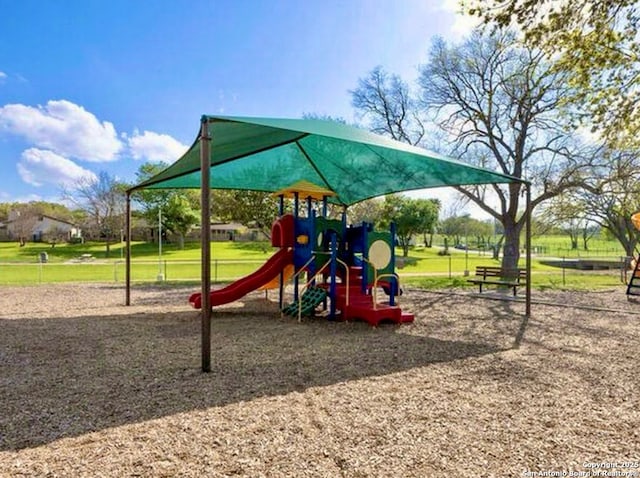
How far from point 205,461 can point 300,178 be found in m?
7.96

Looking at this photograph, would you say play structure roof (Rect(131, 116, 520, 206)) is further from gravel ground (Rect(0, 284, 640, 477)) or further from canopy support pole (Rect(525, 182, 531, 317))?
gravel ground (Rect(0, 284, 640, 477))

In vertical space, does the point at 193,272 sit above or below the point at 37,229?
below

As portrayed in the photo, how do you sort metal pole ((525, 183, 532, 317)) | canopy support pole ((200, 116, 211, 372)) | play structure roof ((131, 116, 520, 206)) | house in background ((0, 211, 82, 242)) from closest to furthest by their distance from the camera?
canopy support pole ((200, 116, 211, 372))
play structure roof ((131, 116, 520, 206))
metal pole ((525, 183, 532, 317))
house in background ((0, 211, 82, 242))

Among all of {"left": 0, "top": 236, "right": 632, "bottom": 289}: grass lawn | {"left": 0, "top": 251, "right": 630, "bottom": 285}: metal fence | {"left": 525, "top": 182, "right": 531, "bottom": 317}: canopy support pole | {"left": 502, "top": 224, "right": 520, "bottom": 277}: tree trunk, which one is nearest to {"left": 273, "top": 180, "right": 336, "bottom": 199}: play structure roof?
{"left": 525, "top": 182, "right": 531, "bottom": 317}: canopy support pole

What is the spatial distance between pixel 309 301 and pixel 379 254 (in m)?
1.48

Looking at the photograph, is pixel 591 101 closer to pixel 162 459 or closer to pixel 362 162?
pixel 362 162

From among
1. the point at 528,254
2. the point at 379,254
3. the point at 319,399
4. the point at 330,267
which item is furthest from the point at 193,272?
the point at 319,399

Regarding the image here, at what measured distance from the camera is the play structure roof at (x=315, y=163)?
5457mm

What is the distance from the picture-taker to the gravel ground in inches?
93.2

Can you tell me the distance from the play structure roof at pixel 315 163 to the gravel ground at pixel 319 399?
257 centimetres

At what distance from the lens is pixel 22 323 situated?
6531 mm

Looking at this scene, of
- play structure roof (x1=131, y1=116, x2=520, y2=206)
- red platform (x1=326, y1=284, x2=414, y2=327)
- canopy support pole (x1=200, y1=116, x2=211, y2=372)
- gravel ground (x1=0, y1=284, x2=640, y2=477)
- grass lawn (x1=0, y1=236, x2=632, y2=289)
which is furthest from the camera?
grass lawn (x1=0, y1=236, x2=632, y2=289)

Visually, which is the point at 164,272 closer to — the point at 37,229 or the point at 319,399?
the point at 319,399

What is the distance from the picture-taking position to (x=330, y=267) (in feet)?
23.6
